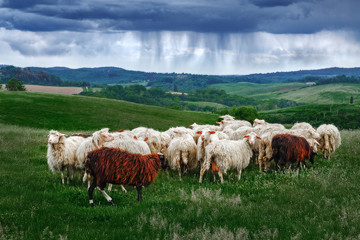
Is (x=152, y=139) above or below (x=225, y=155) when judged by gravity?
above

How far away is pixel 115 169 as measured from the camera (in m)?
10.0

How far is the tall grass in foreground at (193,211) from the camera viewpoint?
24.5 ft

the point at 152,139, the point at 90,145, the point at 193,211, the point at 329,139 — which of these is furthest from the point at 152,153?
the point at 329,139

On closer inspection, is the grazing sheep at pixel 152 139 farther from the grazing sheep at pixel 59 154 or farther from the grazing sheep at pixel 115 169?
the grazing sheep at pixel 115 169

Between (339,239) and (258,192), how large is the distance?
4.20 m

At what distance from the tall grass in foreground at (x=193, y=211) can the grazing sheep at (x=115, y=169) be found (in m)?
0.65

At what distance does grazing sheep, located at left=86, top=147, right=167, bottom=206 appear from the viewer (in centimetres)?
991

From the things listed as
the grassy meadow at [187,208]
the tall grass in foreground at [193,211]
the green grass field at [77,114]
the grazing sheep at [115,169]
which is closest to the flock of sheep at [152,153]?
the grazing sheep at [115,169]

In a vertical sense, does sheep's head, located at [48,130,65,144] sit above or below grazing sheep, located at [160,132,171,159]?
above

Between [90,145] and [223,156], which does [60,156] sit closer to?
[90,145]

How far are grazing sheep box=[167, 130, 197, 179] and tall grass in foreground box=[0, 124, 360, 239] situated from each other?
6.89ft

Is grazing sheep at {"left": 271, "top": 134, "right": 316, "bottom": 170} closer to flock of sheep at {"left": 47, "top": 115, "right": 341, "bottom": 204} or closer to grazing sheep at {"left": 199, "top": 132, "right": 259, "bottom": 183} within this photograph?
flock of sheep at {"left": 47, "top": 115, "right": 341, "bottom": 204}

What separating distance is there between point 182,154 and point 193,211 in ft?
21.7

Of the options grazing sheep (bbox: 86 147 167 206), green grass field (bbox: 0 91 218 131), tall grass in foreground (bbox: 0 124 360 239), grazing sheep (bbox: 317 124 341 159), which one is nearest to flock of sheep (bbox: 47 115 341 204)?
grazing sheep (bbox: 86 147 167 206)
